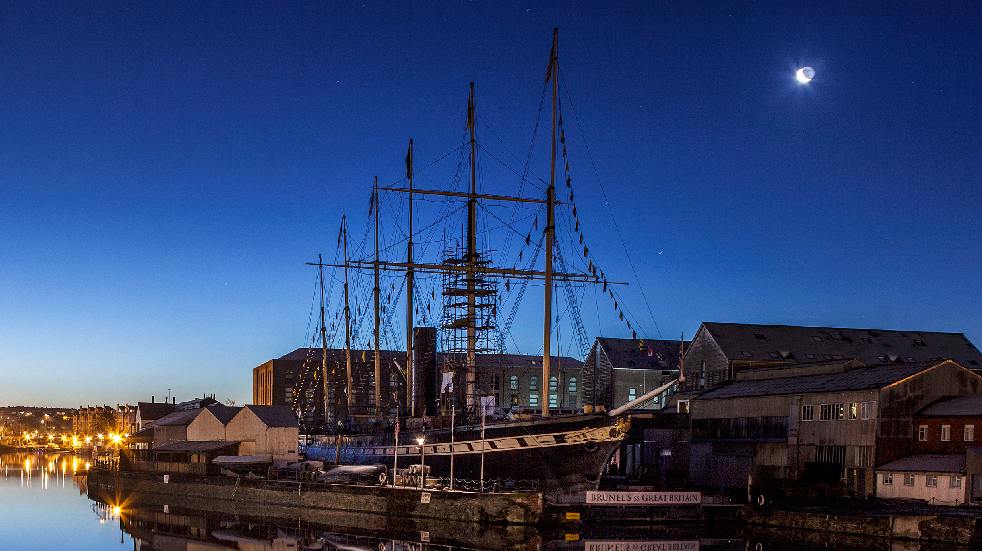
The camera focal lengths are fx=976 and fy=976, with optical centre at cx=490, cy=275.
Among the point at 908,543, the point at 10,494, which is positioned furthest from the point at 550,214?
the point at 10,494

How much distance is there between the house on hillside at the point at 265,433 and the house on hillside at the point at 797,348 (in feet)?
114

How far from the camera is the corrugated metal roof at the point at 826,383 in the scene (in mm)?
56750

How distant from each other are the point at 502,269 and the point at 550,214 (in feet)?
42.7

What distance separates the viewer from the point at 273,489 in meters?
65.6

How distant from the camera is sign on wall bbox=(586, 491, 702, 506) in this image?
171 feet

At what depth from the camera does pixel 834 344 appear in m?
86.0

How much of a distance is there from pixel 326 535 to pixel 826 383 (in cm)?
3209

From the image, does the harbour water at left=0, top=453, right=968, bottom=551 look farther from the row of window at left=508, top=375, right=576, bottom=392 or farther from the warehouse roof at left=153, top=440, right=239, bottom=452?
the row of window at left=508, top=375, right=576, bottom=392

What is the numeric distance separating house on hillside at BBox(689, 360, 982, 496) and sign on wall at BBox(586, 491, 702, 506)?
27.9 ft

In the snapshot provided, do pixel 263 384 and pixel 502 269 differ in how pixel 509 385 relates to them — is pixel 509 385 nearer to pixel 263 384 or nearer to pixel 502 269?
pixel 263 384

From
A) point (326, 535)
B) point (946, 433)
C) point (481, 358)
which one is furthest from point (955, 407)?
point (481, 358)

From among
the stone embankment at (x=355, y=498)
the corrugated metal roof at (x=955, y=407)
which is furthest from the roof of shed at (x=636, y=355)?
the corrugated metal roof at (x=955, y=407)

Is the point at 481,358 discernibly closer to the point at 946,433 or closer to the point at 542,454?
the point at 542,454

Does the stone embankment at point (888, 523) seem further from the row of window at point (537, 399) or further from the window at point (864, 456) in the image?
the row of window at point (537, 399)
